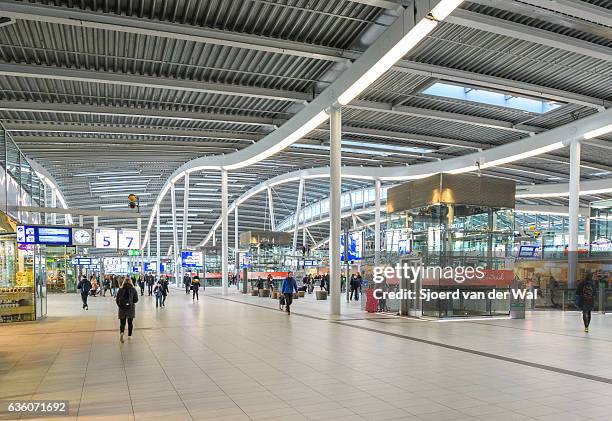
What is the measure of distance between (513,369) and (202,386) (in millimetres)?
5140

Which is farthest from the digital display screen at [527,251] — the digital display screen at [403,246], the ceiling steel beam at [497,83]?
the digital display screen at [403,246]

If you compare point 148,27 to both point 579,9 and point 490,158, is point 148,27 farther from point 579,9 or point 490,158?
point 490,158

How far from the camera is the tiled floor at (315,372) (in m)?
6.61

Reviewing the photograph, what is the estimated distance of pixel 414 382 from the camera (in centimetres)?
Answer: 809

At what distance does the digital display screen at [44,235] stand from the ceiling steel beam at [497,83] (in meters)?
13.4

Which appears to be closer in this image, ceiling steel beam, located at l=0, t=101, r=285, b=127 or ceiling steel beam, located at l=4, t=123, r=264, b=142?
ceiling steel beam, located at l=0, t=101, r=285, b=127

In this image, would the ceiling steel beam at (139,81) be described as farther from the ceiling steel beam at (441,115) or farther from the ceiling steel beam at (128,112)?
the ceiling steel beam at (128,112)

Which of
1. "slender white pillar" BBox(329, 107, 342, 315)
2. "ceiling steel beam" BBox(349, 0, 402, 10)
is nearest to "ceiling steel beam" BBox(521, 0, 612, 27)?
"ceiling steel beam" BBox(349, 0, 402, 10)

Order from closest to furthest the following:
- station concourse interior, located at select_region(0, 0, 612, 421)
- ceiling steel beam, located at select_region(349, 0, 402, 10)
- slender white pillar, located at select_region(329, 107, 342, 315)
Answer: station concourse interior, located at select_region(0, 0, 612, 421) < ceiling steel beam, located at select_region(349, 0, 402, 10) < slender white pillar, located at select_region(329, 107, 342, 315)

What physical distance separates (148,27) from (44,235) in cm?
860

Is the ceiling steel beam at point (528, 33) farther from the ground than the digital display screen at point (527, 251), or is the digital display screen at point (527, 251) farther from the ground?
the ceiling steel beam at point (528, 33)

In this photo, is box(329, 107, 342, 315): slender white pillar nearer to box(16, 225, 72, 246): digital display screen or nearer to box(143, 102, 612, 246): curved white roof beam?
box(143, 102, 612, 246): curved white roof beam

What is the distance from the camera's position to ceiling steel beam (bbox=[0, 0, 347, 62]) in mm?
14109

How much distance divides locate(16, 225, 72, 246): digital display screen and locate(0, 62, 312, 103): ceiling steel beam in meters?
5.23
